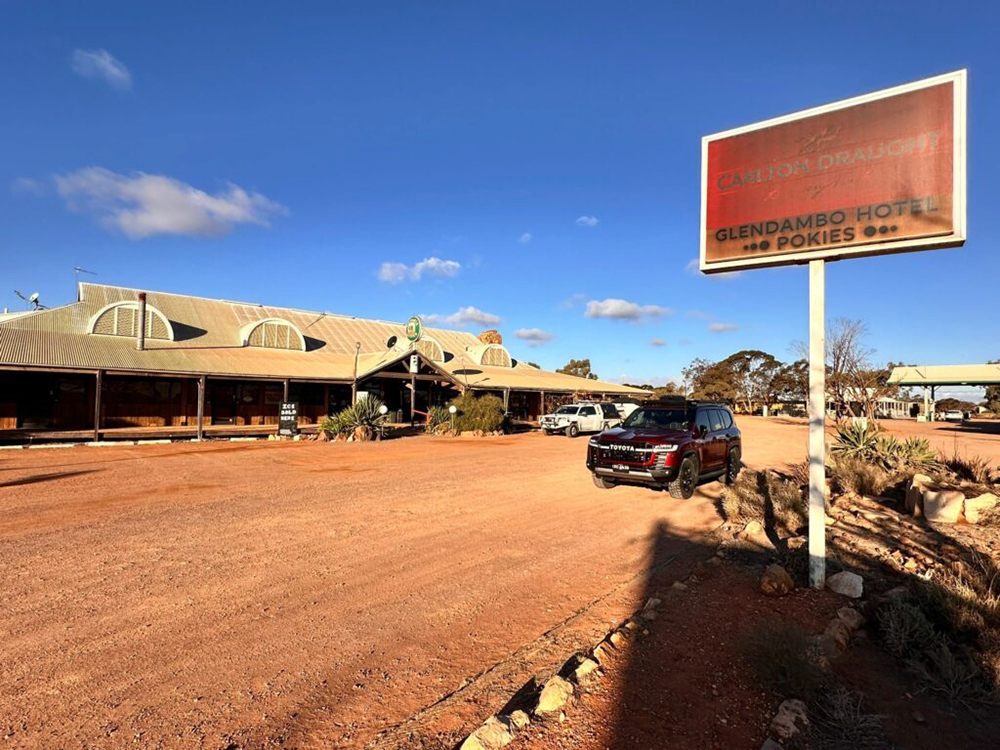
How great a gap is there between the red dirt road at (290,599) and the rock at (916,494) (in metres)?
2.84

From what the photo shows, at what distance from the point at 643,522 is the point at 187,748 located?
22.7ft

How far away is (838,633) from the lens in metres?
4.34

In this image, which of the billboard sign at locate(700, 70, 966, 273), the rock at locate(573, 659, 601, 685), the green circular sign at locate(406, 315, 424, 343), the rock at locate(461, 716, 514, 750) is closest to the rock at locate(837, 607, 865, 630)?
the rock at locate(573, 659, 601, 685)

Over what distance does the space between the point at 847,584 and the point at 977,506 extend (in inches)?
161

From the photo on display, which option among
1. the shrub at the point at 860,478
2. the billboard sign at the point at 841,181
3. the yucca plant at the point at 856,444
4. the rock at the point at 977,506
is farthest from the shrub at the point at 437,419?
the billboard sign at the point at 841,181

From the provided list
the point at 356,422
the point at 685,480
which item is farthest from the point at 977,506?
the point at 356,422

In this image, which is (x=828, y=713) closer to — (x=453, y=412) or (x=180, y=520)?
(x=180, y=520)

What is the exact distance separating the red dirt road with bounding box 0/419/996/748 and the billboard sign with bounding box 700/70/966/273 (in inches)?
158

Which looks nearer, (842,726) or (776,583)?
(842,726)

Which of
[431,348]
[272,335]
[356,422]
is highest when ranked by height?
[272,335]

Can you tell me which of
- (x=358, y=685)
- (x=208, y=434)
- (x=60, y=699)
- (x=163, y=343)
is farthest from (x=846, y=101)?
(x=163, y=343)

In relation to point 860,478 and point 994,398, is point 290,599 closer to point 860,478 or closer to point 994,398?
point 860,478

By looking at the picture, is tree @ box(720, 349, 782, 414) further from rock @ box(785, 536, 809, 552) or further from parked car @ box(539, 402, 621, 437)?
rock @ box(785, 536, 809, 552)

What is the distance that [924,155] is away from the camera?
17.4ft
